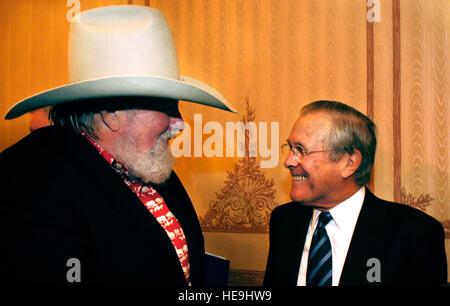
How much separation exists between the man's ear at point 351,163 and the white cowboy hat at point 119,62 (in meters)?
0.70

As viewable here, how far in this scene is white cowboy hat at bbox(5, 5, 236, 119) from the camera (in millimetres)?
1210

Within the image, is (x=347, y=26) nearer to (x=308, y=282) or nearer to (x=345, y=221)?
(x=345, y=221)

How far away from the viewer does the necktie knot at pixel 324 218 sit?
1693mm

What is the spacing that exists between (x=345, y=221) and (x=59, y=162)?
1.23 meters

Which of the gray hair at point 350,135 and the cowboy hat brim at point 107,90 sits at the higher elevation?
the cowboy hat brim at point 107,90

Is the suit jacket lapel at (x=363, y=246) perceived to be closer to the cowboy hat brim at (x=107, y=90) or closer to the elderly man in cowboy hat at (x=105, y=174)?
the elderly man in cowboy hat at (x=105, y=174)

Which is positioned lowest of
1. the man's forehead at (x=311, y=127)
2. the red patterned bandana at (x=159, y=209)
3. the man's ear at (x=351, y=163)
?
the red patterned bandana at (x=159, y=209)

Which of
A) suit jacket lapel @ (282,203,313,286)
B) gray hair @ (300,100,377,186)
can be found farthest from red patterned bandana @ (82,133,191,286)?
gray hair @ (300,100,377,186)

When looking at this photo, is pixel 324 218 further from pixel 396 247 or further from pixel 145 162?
pixel 145 162

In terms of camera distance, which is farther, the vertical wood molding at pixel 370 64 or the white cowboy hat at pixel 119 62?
the vertical wood molding at pixel 370 64

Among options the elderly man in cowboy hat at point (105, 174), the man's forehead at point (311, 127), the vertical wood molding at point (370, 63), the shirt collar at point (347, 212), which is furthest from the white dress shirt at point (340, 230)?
the vertical wood molding at point (370, 63)

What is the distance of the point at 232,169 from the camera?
2.90 metres

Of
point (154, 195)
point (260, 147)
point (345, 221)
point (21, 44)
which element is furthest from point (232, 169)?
point (21, 44)

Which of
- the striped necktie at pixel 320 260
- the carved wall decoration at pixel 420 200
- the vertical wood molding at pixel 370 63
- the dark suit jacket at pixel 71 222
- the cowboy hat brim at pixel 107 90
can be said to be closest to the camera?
the dark suit jacket at pixel 71 222
